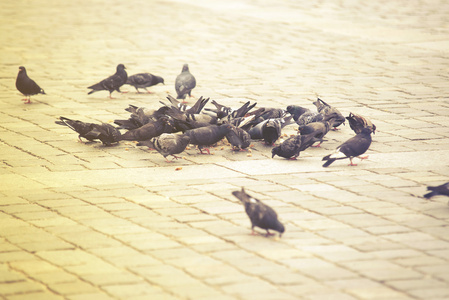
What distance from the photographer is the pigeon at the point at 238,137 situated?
7.51 metres


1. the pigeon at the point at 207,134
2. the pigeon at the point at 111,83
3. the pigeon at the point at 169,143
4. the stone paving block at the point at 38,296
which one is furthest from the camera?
the pigeon at the point at 111,83

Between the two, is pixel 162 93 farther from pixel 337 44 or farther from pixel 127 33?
pixel 127 33

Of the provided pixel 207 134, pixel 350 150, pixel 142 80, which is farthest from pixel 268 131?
pixel 142 80

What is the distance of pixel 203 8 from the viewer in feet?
71.4


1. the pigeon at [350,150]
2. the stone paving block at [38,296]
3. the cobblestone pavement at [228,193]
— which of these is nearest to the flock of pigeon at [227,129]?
the pigeon at [350,150]

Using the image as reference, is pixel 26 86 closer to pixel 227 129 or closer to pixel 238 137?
pixel 227 129

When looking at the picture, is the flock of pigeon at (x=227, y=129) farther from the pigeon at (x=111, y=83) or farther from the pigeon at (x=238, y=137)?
the pigeon at (x=111, y=83)

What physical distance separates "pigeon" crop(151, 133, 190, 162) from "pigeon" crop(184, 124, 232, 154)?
148 millimetres

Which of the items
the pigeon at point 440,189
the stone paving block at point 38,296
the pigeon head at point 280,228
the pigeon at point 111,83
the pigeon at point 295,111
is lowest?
the stone paving block at point 38,296

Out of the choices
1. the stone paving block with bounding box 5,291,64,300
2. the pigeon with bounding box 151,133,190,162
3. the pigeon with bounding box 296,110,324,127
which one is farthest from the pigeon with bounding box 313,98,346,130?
the stone paving block with bounding box 5,291,64,300

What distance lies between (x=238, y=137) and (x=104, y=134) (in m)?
1.61

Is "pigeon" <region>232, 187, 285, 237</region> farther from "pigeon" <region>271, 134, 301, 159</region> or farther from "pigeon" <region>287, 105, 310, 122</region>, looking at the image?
"pigeon" <region>287, 105, 310, 122</region>

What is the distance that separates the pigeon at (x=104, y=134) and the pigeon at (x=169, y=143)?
76cm

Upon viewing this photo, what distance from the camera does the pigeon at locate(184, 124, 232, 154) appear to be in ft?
24.4
